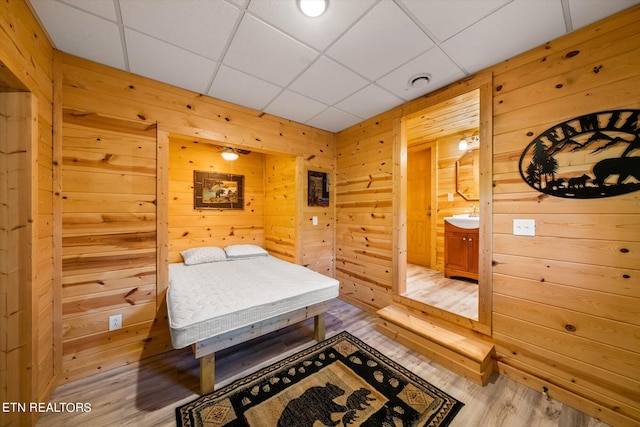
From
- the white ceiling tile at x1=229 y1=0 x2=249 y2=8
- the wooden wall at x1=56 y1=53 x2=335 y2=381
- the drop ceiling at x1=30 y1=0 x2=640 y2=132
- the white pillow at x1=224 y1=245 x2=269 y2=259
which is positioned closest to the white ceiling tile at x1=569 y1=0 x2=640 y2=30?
the drop ceiling at x1=30 y1=0 x2=640 y2=132

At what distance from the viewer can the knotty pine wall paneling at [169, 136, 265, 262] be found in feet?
10.8

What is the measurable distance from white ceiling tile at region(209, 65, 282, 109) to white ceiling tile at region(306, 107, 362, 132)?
2.51 ft

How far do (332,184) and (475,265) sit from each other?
260 cm

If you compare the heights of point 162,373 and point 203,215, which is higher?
point 203,215

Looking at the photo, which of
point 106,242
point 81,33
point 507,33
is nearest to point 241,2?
point 81,33

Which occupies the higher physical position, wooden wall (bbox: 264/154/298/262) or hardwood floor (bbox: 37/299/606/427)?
wooden wall (bbox: 264/154/298/262)

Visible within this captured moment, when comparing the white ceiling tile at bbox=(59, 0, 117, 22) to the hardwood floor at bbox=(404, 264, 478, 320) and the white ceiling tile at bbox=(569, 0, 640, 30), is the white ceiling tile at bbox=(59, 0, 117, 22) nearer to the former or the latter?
the white ceiling tile at bbox=(569, 0, 640, 30)

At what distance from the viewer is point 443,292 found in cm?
305

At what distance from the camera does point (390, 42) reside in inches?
65.6

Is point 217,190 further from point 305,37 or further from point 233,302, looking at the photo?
point 305,37

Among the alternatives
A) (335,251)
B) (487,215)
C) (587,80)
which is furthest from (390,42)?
(335,251)

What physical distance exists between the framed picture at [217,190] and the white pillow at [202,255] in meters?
0.70

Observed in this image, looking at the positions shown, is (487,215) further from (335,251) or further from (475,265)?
(335,251)

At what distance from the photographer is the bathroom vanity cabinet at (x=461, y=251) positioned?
11.3 ft
